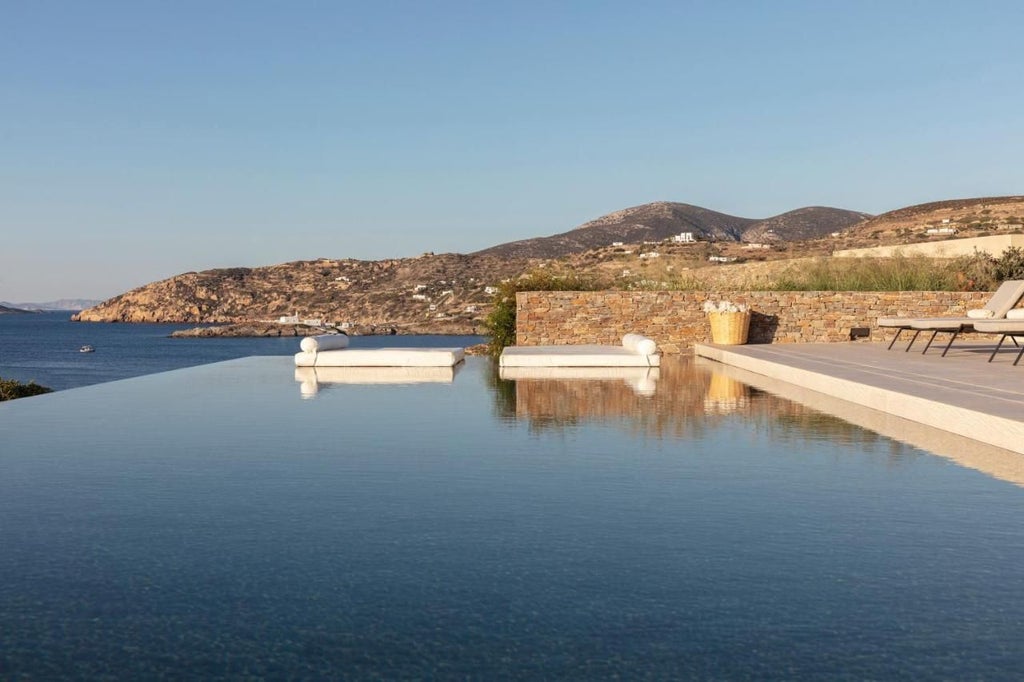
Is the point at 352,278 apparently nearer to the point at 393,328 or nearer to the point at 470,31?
the point at 393,328

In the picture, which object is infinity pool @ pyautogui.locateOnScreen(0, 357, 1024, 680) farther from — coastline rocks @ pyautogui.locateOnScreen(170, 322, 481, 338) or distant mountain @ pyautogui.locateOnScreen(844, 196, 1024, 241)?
coastline rocks @ pyautogui.locateOnScreen(170, 322, 481, 338)

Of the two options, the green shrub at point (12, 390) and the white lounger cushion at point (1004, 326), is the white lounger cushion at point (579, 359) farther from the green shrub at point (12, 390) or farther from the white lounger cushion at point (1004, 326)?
the green shrub at point (12, 390)

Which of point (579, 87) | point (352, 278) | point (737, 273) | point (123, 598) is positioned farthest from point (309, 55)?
point (352, 278)

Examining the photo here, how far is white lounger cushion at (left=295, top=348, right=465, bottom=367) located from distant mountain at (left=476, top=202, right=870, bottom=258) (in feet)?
215

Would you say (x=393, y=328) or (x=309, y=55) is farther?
(x=393, y=328)

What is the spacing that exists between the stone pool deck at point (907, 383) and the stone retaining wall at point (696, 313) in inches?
76.2

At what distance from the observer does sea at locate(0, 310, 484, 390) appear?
59000mm

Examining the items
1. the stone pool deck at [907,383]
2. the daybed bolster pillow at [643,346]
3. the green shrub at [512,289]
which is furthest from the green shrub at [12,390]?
the stone pool deck at [907,383]

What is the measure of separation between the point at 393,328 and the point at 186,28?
231 feet

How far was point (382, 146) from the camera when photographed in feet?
92.4

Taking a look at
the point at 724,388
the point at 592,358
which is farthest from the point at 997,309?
the point at 592,358

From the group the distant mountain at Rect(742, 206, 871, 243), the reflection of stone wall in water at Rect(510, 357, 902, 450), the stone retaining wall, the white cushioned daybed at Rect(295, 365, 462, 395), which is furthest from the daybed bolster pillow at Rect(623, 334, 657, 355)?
the distant mountain at Rect(742, 206, 871, 243)

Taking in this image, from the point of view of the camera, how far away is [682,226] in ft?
264

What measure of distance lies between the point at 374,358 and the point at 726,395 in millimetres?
5325
